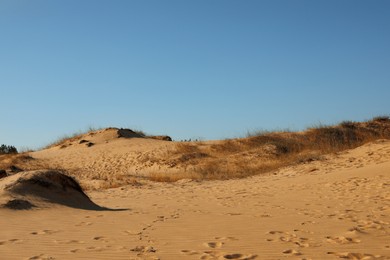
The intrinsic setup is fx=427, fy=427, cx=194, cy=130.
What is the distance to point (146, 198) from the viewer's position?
37.8 ft

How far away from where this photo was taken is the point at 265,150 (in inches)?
809

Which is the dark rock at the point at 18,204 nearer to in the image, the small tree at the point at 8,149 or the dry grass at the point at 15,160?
the dry grass at the point at 15,160

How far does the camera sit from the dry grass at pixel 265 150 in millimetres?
17297

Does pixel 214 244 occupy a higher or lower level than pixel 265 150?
lower

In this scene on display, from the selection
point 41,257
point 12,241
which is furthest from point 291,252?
point 12,241

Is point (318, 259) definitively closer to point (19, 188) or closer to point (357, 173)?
point (19, 188)

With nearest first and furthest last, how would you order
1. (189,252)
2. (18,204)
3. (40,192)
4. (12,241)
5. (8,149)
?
(189,252), (12,241), (18,204), (40,192), (8,149)

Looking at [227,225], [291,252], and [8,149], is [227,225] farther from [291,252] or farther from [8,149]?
[8,149]

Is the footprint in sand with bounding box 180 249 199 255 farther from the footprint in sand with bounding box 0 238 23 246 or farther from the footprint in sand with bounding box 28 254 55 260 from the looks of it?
the footprint in sand with bounding box 0 238 23 246

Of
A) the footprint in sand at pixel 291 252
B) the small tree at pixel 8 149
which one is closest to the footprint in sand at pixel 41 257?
the footprint in sand at pixel 291 252

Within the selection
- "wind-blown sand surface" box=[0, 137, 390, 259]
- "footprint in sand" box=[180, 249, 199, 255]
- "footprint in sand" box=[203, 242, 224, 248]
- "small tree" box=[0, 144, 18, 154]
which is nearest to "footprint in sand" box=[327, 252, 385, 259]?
"wind-blown sand surface" box=[0, 137, 390, 259]

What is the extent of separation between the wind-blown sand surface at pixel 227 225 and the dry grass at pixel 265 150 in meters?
4.76

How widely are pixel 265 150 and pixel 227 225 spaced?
14.2m

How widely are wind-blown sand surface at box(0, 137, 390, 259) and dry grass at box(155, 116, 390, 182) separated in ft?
15.6
